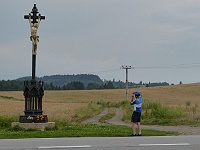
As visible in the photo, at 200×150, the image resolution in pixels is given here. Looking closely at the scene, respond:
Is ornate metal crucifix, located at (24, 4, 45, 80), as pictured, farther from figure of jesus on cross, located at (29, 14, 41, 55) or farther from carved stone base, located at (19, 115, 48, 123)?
carved stone base, located at (19, 115, 48, 123)

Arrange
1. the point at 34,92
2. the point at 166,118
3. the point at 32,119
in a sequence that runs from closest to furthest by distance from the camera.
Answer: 1. the point at 32,119
2. the point at 34,92
3. the point at 166,118

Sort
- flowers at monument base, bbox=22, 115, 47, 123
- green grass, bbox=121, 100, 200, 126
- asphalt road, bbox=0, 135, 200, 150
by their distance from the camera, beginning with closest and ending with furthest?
asphalt road, bbox=0, 135, 200, 150, flowers at monument base, bbox=22, 115, 47, 123, green grass, bbox=121, 100, 200, 126

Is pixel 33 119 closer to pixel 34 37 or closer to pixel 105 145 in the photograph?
pixel 34 37

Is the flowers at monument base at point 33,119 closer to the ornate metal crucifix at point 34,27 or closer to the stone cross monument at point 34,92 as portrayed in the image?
the stone cross monument at point 34,92

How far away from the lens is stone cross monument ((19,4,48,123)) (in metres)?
18.1

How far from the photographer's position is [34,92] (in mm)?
18625

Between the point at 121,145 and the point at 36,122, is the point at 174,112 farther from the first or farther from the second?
the point at 121,145

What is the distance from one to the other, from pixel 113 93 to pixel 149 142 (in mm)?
86539

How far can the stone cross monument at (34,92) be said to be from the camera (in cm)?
1814

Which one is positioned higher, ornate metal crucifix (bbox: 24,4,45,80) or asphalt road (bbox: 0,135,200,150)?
ornate metal crucifix (bbox: 24,4,45,80)

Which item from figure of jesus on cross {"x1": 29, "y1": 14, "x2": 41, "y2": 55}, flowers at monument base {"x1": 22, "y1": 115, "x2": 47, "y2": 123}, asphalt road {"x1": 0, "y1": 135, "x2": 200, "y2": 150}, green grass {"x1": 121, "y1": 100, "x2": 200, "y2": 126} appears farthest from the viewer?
green grass {"x1": 121, "y1": 100, "x2": 200, "y2": 126}

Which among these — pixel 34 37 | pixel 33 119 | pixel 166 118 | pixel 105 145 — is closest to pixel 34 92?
pixel 33 119

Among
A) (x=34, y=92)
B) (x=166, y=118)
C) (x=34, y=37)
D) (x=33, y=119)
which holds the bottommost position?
(x=166, y=118)

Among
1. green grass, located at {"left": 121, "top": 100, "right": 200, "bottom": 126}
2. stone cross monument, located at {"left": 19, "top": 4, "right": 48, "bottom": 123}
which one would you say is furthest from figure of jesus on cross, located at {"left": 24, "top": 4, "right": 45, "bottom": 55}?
green grass, located at {"left": 121, "top": 100, "right": 200, "bottom": 126}
